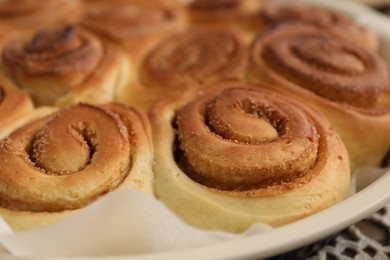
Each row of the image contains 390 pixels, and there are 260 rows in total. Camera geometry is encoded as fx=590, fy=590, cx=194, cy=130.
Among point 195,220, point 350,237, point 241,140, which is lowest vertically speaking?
point 350,237

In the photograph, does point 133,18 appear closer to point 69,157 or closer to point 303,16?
point 303,16

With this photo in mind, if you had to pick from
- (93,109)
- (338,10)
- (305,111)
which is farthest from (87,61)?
(338,10)

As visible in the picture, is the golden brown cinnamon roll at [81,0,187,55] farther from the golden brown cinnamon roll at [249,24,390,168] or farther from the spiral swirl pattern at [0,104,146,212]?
the spiral swirl pattern at [0,104,146,212]

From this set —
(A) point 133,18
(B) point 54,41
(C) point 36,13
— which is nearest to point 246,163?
(B) point 54,41

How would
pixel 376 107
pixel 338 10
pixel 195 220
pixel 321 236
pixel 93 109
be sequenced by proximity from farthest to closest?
pixel 338 10
pixel 376 107
pixel 93 109
pixel 195 220
pixel 321 236

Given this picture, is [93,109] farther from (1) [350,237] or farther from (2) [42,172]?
(1) [350,237]

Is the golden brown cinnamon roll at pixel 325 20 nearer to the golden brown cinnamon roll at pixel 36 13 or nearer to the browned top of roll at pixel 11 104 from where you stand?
the golden brown cinnamon roll at pixel 36 13

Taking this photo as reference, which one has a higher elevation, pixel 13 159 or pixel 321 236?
pixel 321 236
